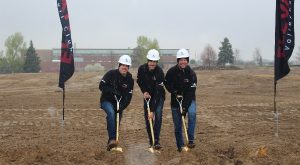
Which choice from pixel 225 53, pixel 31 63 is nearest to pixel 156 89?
pixel 31 63

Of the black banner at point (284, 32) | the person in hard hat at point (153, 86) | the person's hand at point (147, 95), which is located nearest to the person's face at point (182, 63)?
the person in hard hat at point (153, 86)

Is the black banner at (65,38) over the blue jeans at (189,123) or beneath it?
over

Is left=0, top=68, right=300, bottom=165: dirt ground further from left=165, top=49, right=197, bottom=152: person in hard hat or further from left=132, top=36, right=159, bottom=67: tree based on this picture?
left=132, top=36, right=159, bottom=67: tree

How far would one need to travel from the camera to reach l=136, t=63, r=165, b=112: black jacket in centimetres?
→ 846

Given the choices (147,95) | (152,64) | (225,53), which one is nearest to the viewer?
(152,64)

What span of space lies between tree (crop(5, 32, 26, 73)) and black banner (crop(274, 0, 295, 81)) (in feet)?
243

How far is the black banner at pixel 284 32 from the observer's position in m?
10.0

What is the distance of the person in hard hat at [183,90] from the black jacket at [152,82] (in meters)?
0.27

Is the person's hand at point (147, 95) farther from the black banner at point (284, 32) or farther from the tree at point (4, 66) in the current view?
the tree at point (4, 66)

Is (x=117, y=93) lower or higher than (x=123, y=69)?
A: lower

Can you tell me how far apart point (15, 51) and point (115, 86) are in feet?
253

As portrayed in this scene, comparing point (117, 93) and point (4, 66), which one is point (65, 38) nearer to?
point (117, 93)

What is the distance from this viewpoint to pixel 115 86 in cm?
866

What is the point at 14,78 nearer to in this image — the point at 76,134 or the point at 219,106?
the point at 219,106
